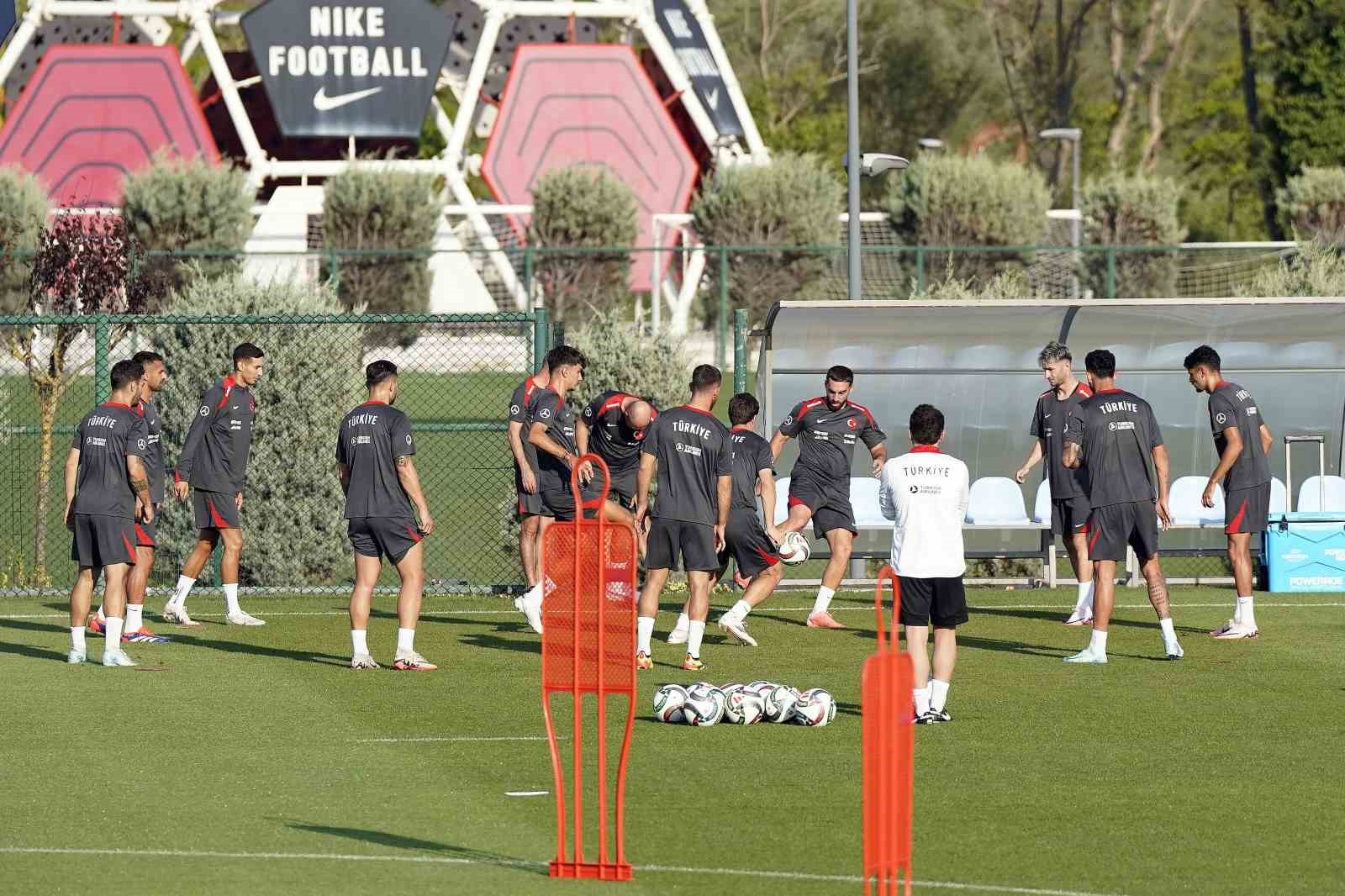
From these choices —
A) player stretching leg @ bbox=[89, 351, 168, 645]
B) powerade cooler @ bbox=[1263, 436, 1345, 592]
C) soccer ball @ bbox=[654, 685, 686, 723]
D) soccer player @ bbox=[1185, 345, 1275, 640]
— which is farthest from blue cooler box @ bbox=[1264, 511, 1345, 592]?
player stretching leg @ bbox=[89, 351, 168, 645]

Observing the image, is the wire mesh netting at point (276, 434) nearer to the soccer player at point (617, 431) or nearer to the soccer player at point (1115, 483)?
the soccer player at point (617, 431)

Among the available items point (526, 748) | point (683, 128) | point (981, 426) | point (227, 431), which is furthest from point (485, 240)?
point (526, 748)

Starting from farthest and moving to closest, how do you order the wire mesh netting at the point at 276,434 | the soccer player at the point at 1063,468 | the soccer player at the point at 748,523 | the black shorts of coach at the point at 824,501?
1. the wire mesh netting at the point at 276,434
2. the black shorts of coach at the point at 824,501
3. the soccer player at the point at 1063,468
4. the soccer player at the point at 748,523

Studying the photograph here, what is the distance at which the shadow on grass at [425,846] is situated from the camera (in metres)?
7.38

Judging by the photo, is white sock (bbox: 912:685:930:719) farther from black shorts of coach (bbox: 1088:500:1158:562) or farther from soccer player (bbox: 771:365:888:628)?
soccer player (bbox: 771:365:888:628)

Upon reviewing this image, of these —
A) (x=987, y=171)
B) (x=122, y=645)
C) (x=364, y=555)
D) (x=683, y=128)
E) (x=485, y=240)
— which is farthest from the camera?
(x=683, y=128)

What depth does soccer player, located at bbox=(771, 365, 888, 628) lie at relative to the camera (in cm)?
1428

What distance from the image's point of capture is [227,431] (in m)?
14.3

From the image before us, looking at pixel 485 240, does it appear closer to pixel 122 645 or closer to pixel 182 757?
pixel 122 645

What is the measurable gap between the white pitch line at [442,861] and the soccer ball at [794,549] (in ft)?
20.0

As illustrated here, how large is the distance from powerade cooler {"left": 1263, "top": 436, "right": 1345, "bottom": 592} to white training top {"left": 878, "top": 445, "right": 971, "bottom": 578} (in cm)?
706

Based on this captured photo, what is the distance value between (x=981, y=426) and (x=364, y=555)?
836 centimetres

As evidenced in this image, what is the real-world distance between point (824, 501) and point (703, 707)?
13.5 feet

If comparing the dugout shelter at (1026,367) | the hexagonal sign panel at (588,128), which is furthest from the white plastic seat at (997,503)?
the hexagonal sign panel at (588,128)
